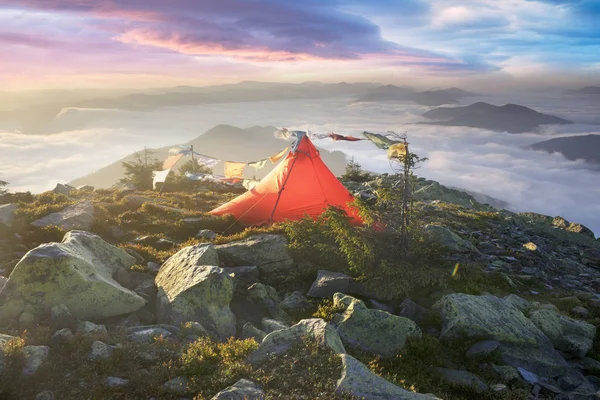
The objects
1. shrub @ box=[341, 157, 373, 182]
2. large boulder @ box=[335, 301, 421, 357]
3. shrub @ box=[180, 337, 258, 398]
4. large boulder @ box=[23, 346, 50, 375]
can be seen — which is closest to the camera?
large boulder @ box=[23, 346, 50, 375]

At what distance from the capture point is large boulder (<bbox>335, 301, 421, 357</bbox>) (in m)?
9.20

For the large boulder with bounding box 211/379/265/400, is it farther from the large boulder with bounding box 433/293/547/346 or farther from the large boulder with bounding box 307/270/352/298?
the large boulder with bounding box 433/293/547/346

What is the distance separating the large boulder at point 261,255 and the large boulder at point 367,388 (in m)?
6.32

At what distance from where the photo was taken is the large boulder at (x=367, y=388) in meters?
6.13

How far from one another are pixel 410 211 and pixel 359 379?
7.21 meters

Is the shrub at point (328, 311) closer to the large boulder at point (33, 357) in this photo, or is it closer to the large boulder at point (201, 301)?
the large boulder at point (201, 301)

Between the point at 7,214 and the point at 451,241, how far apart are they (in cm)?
1713

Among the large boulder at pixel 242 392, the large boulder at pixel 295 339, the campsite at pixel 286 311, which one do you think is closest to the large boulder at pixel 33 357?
the campsite at pixel 286 311

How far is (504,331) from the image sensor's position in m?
9.80

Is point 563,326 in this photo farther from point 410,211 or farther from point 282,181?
point 282,181

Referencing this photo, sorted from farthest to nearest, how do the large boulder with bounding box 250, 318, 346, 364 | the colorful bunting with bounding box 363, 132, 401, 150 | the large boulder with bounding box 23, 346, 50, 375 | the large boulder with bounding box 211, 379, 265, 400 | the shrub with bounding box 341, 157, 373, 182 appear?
the shrub with bounding box 341, 157, 373, 182, the colorful bunting with bounding box 363, 132, 401, 150, the large boulder with bounding box 250, 318, 346, 364, the large boulder with bounding box 23, 346, 50, 375, the large boulder with bounding box 211, 379, 265, 400

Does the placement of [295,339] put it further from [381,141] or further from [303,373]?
Result: [381,141]

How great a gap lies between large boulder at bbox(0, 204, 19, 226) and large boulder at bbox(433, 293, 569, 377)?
48.8 feet

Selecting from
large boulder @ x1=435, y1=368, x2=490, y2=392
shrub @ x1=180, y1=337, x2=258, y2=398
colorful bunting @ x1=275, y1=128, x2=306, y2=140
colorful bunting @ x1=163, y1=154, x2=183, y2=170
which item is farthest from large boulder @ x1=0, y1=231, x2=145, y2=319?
colorful bunting @ x1=163, y1=154, x2=183, y2=170
